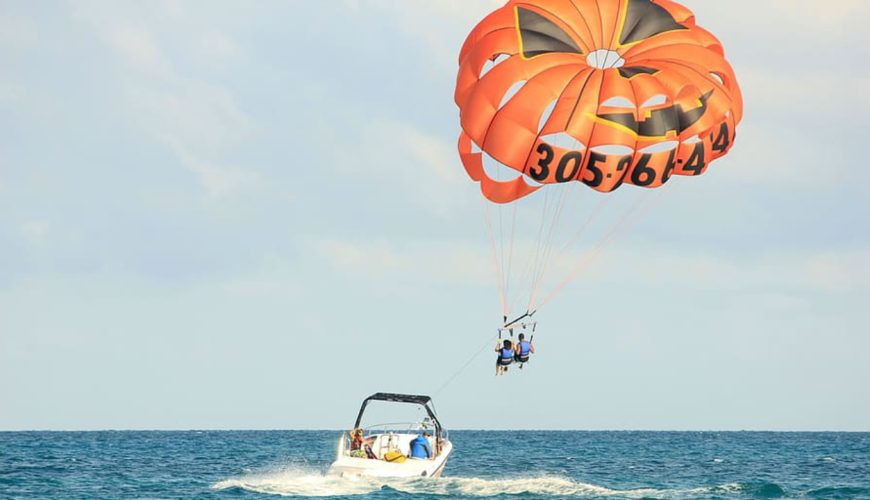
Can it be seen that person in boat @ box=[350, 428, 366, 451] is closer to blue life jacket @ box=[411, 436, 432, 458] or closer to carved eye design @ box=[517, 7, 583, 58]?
blue life jacket @ box=[411, 436, 432, 458]

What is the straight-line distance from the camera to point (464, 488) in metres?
35.0

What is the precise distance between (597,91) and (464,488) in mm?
13845

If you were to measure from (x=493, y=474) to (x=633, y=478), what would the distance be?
257 inches

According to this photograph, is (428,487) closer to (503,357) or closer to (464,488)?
(464,488)

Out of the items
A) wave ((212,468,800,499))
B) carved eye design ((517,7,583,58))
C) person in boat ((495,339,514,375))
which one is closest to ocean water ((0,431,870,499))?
wave ((212,468,800,499))

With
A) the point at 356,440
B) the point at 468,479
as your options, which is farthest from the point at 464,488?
the point at 468,479

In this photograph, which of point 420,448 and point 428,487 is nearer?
point 420,448

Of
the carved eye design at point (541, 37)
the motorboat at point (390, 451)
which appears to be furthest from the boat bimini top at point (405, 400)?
the carved eye design at point (541, 37)

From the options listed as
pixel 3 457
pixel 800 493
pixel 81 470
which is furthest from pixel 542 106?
pixel 3 457

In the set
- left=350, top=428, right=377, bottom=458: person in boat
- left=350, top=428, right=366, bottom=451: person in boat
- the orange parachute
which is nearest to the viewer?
the orange parachute

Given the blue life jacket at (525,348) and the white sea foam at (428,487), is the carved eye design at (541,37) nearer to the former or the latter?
the blue life jacket at (525,348)

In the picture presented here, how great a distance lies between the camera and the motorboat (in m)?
32.2

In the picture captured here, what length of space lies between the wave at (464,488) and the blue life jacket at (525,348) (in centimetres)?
604

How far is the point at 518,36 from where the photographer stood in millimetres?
28906
